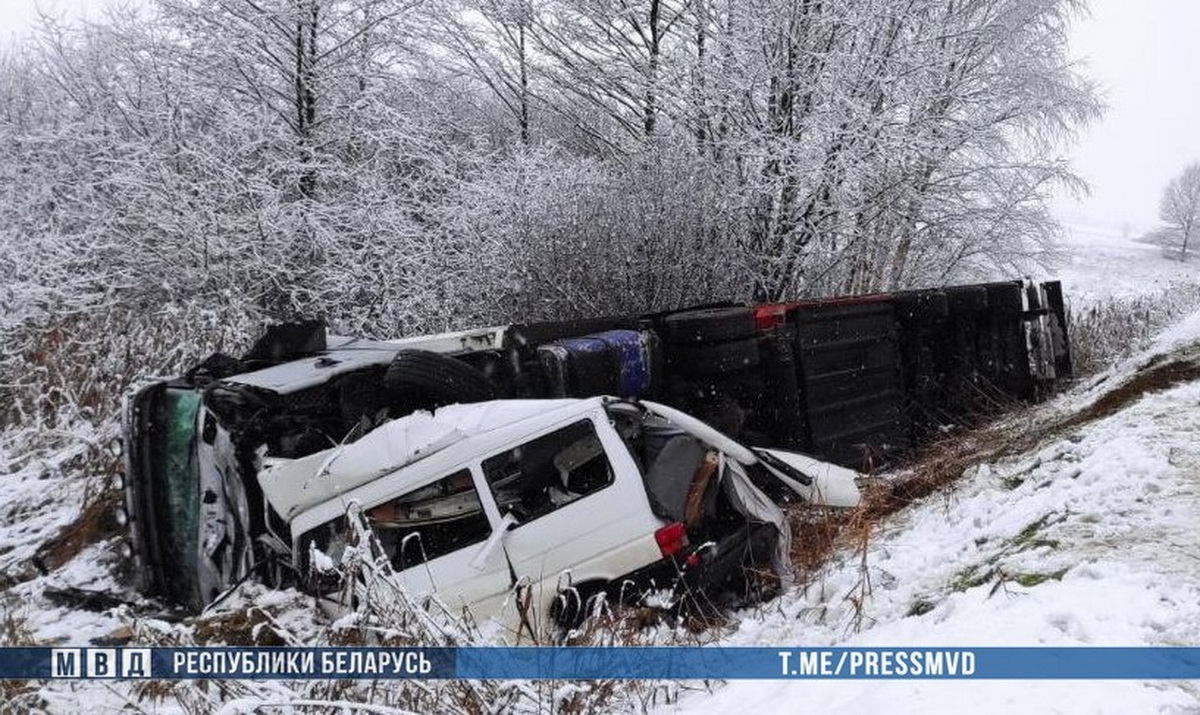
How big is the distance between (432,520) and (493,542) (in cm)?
44

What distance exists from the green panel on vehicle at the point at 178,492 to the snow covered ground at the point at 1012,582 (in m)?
0.43

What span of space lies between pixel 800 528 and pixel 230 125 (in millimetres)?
8982

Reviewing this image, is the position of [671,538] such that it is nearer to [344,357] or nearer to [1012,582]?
[1012,582]

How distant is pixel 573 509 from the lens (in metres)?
4.49

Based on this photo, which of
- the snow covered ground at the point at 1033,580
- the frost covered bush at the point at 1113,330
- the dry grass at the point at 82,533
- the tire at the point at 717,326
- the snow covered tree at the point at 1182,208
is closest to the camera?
the snow covered ground at the point at 1033,580

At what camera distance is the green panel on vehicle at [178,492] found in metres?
5.07

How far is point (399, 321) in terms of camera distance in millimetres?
10555

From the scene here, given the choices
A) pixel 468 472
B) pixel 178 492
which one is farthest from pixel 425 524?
pixel 178 492

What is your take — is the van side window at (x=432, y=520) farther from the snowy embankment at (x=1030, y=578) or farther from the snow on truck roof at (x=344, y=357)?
the snowy embankment at (x=1030, y=578)

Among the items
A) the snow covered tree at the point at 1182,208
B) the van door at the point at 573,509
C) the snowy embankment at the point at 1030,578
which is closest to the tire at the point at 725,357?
the snowy embankment at the point at 1030,578

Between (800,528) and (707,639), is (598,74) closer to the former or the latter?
(800,528)

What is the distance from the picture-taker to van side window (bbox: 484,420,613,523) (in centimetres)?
450

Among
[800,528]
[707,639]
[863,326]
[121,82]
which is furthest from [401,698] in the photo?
[121,82]

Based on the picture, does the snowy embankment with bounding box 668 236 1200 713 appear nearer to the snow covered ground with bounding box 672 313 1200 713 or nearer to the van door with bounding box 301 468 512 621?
the snow covered ground with bounding box 672 313 1200 713
